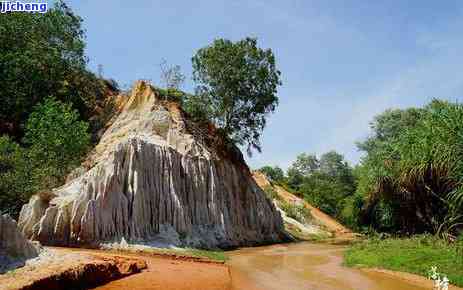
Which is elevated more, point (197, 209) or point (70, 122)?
point (70, 122)

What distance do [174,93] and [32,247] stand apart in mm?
29451

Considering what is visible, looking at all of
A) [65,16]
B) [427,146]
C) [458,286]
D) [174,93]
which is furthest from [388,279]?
[65,16]

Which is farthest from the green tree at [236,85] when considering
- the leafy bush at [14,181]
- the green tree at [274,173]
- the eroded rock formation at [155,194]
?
the green tree at [274,173]

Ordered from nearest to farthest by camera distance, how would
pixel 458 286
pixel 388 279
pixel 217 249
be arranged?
pixel 458 286
pixel 388 279
pixel 217 249

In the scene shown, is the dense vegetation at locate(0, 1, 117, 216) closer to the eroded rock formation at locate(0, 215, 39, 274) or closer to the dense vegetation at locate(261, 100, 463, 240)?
the eroded rock formation at locate(0, 215, 39, 274)

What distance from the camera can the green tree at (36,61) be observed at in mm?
35125

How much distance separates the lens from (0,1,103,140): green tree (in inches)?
1383

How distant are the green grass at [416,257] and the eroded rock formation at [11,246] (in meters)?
13.2

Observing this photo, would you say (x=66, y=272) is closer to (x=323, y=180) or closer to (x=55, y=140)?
(x=55, y=140)

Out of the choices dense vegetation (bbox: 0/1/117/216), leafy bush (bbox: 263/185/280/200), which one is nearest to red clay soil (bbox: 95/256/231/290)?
dense vegetation (bbox: 0/1/117/216)

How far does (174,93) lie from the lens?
4203 cm

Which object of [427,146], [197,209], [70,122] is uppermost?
[70,122]

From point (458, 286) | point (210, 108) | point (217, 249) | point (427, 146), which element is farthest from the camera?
point (210, 108)

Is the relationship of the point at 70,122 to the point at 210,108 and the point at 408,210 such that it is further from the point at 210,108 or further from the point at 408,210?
the point at 408,210
